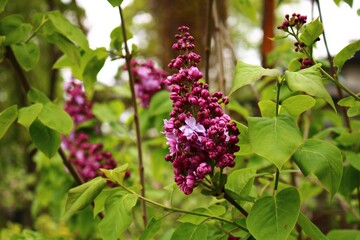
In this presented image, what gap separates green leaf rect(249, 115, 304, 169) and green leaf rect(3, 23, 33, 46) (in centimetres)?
78

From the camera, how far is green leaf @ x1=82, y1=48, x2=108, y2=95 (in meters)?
1.50

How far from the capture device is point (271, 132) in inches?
34.4

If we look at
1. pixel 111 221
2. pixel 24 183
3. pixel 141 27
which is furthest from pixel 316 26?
pixel 141 27

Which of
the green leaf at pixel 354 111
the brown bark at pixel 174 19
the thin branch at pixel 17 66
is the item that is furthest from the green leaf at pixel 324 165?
the brown bark at pixel 174 19

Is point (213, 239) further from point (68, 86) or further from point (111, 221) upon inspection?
point (68, 86)

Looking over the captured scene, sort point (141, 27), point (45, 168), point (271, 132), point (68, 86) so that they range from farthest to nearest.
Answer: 1. point (141, 27)
2. point (45, 168)
3. point (68, 86)
4. point (271, 132)

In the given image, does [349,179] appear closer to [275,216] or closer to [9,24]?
[275,216]

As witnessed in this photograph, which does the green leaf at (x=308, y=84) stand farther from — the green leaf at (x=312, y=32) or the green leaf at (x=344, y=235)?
the green leaf at (x=344, y=235)

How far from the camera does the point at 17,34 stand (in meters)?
1.41

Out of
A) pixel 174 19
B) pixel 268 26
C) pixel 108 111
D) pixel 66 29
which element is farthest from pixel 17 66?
pixel 174 19

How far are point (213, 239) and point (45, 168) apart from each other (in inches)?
74.8

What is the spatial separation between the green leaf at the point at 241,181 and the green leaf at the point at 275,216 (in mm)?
170

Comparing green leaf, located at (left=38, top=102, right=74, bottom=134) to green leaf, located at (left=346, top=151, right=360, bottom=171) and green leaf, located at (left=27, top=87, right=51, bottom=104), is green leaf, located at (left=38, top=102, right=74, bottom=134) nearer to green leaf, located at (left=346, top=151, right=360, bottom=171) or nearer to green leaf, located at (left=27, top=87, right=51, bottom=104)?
green leaf, located at (left=27, top=87, right=51, bottom=104)

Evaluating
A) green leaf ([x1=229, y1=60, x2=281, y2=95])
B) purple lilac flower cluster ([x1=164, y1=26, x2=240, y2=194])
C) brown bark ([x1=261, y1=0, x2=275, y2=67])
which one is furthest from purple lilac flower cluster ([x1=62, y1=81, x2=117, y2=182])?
brown bark ([x1=261, y1=0, x2=275, y2=67])
